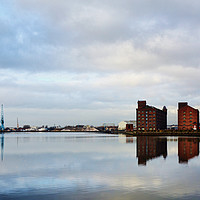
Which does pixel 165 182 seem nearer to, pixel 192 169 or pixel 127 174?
pixel 127 174

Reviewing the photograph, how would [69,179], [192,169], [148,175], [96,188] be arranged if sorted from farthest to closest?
[192,169] < [148,175] < [69,179] < [96,188]

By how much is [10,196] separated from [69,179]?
24.9 ft

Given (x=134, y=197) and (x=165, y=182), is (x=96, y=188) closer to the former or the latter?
(x=134, y=197)

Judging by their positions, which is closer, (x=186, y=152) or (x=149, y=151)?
(x=186, y=152)

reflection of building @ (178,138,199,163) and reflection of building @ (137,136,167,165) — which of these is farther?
reflection of building @ (137,136,167,165)

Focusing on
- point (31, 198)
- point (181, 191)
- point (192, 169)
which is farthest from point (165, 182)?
point (31, 198)

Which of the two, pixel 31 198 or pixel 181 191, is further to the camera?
pixel 181 191

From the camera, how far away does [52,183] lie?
2508 centimetres

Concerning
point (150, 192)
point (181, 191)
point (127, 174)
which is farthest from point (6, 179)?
point (181, 191)

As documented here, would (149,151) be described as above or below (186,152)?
below

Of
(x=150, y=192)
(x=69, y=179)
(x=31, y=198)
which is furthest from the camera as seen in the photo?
(x=69, y=179)

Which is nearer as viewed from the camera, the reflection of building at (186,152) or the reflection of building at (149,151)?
the reflection of building at (186,152)

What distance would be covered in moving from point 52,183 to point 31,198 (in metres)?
5.50

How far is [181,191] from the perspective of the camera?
2155cm
